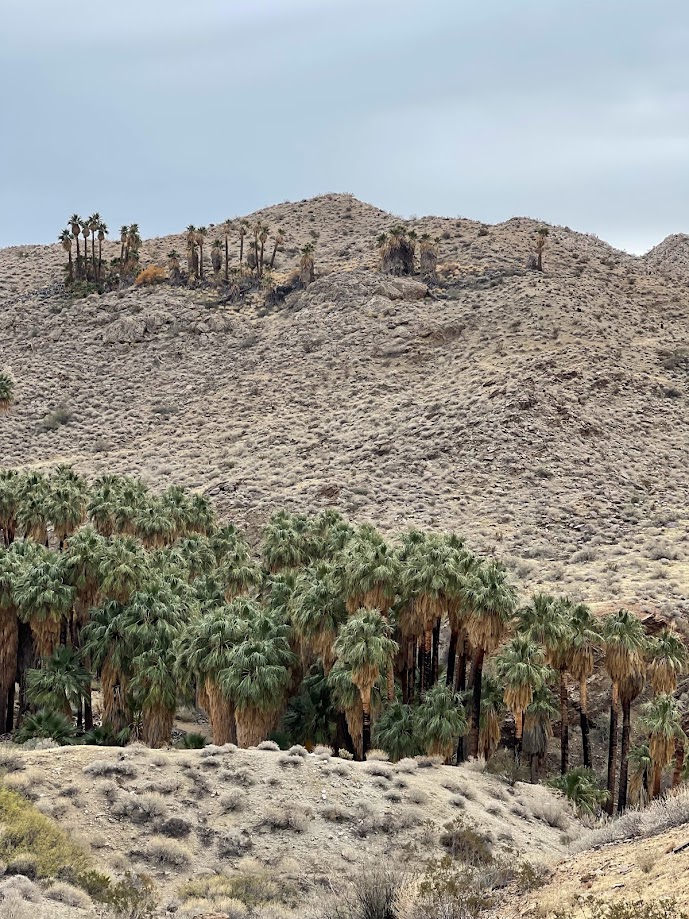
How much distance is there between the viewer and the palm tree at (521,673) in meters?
28.4

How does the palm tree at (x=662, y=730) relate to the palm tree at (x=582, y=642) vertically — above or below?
below

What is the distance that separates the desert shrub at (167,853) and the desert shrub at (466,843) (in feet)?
20.4

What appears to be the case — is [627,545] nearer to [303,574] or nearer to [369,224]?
[303,574]

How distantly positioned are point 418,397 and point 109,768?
53886 mm

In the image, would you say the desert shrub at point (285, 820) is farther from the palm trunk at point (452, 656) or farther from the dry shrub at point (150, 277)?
the dry shrub at point (150, 277)

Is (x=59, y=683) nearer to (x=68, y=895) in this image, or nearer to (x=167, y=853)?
(x=167, y=853)

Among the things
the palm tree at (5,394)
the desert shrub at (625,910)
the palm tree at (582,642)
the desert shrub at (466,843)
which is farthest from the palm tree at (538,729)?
the palm tree at (5,394)

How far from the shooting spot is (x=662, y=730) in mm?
27203

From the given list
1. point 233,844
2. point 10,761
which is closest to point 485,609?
point 233,844

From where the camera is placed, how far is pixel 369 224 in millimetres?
119312

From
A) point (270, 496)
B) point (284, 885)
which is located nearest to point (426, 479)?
point (270, 496)

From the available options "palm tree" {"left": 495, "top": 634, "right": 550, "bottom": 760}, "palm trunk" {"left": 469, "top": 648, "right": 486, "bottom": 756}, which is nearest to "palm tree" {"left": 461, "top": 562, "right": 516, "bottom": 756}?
"palm trunk" {"left": 469, "top": 648, "right": 486, "bottom": 756}

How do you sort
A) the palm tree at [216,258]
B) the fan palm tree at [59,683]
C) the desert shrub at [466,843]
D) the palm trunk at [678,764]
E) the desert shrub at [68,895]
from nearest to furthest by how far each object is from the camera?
the desert shrub at [68,895] < the desert shrub at [466,843] < the palm trunk at [678,764] < the fan palm tree at [59,683] < the palm tree at [216,258]

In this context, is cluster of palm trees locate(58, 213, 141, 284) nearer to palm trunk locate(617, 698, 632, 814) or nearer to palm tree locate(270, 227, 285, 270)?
palm tree locate(270, 227, 285, 270)
